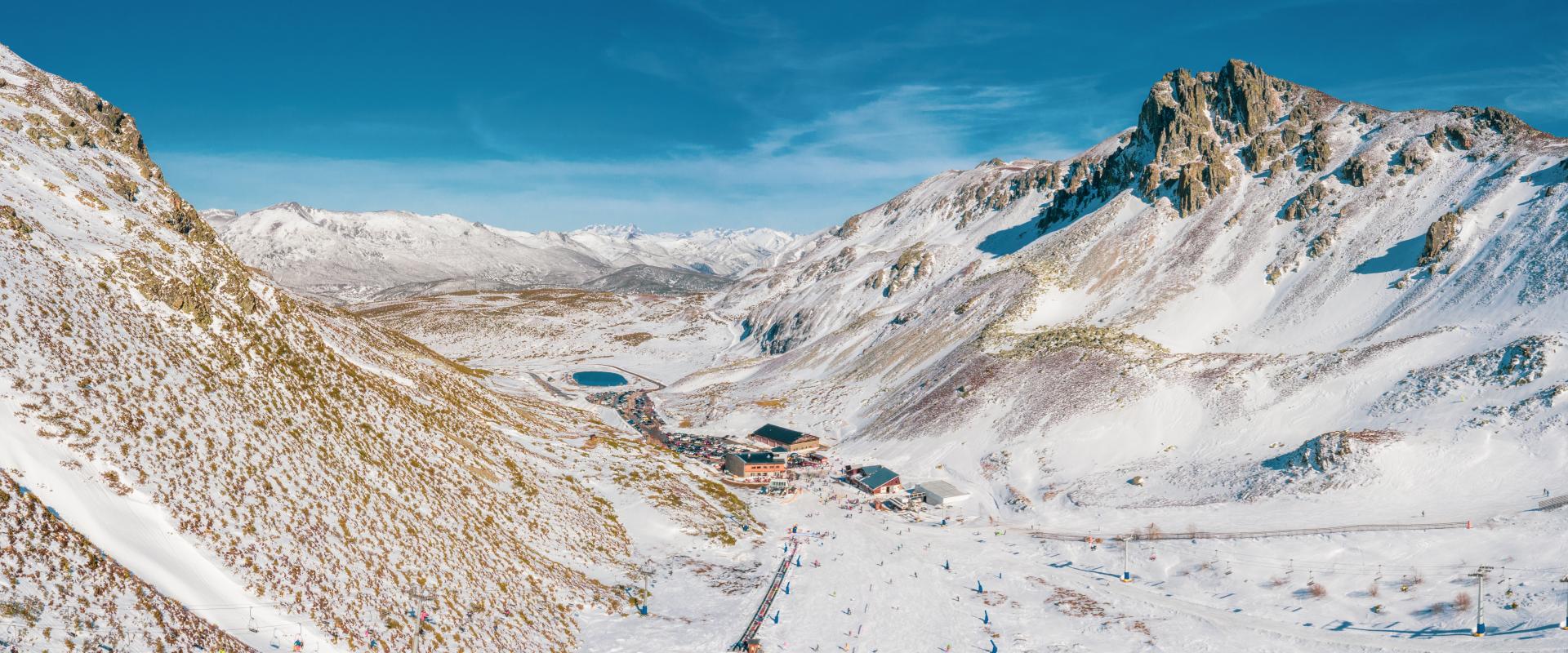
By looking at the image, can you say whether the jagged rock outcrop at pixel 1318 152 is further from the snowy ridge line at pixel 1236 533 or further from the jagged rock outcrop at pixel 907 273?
the snowy ridge line at pixel 1236 533

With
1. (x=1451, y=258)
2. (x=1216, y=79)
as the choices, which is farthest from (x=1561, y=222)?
(x=1216, y=79)

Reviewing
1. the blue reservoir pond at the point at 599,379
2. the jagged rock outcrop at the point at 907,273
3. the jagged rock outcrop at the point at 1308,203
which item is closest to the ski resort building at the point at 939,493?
the jagged rock outcrop at the point at 1308,203

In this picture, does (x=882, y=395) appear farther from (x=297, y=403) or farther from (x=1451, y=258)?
(x=297, y=403)

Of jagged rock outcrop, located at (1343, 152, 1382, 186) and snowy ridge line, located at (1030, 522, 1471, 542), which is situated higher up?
jagged rock outcrop, located at (1343, 152, 1382, 186)

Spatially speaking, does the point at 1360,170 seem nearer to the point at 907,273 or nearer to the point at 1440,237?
the point at 1440,237

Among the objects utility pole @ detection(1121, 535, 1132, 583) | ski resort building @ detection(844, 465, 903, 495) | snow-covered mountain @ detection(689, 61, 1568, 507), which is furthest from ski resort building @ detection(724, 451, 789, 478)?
utility pole @ detection(1121, 535, 1132, 583)

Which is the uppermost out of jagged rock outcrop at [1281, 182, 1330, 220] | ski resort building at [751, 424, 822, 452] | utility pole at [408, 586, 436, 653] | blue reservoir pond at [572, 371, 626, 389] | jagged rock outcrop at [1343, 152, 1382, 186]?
jagged rock outcrop at [1343, 152, 1382, 186]

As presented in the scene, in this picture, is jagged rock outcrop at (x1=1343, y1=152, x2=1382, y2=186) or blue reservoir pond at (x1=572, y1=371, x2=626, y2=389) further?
blue reservoir pond at (x1=572, y1=371, x2=626, y2=389)

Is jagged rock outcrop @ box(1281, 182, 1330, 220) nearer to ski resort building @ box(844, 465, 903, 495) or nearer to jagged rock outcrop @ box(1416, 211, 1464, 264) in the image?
jagged rock outcrop @ box(1416, 211, 1464, 264)
